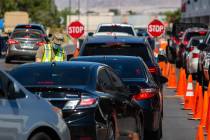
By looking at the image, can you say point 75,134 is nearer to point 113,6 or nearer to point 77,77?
point 77,77

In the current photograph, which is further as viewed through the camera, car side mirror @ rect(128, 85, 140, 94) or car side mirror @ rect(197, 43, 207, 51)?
car side mirror @ rect(197, 43, 207, 51)

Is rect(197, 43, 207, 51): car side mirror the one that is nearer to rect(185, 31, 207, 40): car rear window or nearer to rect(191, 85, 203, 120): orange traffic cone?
rect(191, 85, 203, 120): orange traffic cone

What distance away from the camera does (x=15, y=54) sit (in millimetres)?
36562

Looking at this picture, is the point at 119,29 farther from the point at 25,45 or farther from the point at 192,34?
the point at 25,45

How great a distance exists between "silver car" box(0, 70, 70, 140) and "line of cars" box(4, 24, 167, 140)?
0.28m

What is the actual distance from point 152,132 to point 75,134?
3.54 metres

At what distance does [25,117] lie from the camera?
799cm

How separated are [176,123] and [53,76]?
5803mm

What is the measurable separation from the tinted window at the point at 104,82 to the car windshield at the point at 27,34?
1022 inches

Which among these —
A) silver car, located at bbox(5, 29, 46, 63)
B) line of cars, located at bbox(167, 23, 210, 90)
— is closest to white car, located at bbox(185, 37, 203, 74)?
line of cars, located at bbox(167, 23, 210, 90)

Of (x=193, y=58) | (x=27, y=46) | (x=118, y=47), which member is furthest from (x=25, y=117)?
(x=27, y=46)

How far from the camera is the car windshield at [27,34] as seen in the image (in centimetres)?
3664

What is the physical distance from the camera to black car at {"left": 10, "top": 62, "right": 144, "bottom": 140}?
31.1 ft

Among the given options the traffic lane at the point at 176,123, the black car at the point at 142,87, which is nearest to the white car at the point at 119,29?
the traffic lane at the point at 176,123
